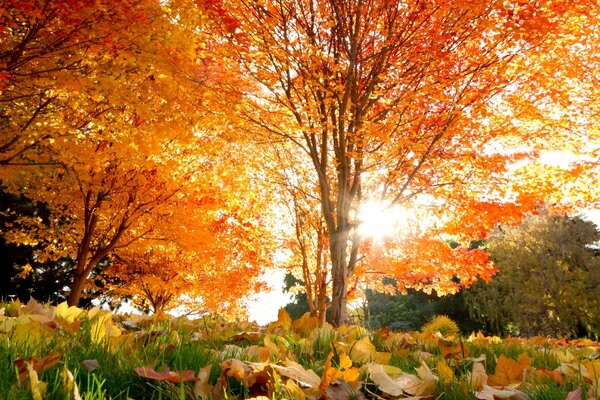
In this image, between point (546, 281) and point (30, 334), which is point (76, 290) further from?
point (546, 281)

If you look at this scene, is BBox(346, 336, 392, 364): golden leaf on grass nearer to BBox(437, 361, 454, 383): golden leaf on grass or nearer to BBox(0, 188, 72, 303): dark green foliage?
BBox(437, 361, 454, 383): golden leaf on grass

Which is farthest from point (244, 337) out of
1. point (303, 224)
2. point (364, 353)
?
point (303, 224)

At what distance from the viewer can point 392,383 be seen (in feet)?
4.17

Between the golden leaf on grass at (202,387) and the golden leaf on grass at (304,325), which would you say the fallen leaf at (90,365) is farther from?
the golden leaf on grass at (304,325)

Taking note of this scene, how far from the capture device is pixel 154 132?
24.9 ft

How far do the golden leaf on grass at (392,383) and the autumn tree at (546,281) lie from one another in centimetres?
2224

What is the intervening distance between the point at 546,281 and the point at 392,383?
75.5 feet

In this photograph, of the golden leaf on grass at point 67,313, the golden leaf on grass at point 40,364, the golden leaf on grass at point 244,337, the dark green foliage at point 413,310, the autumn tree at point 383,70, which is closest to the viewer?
the golden leaf on grass at point 40,364

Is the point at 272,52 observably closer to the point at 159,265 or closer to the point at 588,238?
the point at 159,265

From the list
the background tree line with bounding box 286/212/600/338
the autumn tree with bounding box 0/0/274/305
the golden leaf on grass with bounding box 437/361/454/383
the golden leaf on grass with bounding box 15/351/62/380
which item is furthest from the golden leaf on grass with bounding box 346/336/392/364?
the background tree line with bounding box 286/212/600/338

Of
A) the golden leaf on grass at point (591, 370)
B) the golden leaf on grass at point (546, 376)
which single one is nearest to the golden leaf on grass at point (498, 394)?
the golden leaf on grass at point (546, 376)

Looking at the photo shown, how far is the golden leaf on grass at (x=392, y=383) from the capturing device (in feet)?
4.07

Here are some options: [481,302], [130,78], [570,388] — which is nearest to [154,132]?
[130,78]

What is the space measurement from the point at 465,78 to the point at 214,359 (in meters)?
5.82
